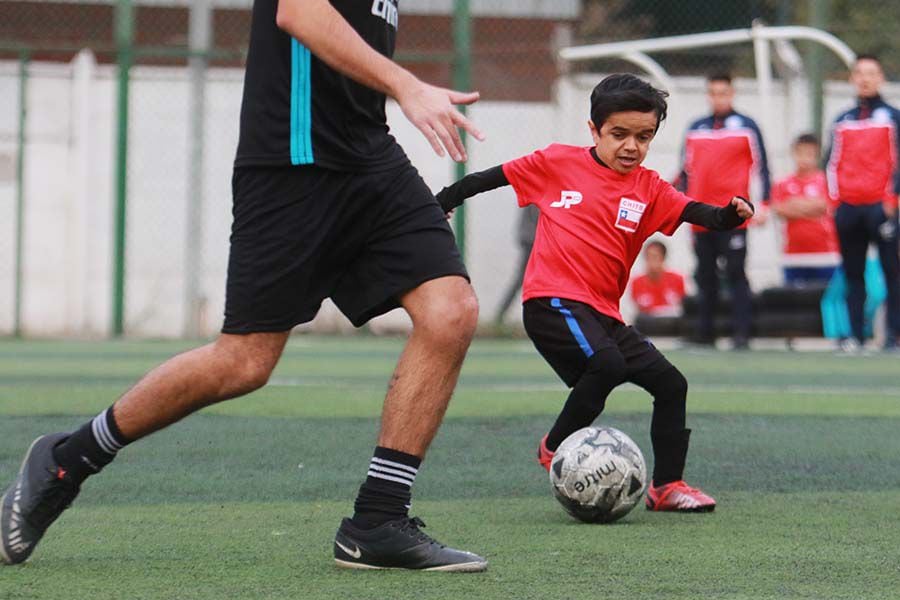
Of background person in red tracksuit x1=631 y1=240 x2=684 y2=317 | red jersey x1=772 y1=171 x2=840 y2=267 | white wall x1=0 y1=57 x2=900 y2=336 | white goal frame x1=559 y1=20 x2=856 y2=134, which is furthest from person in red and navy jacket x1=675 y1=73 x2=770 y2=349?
white wall x1=0 y1=57 x2=900 y2=336

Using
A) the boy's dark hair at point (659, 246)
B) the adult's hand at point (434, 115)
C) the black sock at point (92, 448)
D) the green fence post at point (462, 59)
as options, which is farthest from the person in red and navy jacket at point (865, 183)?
the black sock at point (92, 448)

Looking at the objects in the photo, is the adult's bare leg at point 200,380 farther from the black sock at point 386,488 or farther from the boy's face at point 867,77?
the boy's face at point 867,77

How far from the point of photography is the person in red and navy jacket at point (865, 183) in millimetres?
13633

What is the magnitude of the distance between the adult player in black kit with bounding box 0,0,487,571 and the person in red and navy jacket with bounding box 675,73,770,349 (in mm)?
9237

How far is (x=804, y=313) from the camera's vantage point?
1545 centimetres

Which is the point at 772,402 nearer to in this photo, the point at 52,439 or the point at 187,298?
the point at 52,439

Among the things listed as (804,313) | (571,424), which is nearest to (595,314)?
(571,424)

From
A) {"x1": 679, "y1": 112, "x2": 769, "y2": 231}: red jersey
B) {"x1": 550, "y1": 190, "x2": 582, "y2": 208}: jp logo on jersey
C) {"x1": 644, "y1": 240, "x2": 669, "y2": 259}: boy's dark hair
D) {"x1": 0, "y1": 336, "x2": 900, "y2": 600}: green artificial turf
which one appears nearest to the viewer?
{"x1": 0, "y1": 336, "x2": 900, "y2": 600}: green artificial turf

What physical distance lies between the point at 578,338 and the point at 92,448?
1953mm

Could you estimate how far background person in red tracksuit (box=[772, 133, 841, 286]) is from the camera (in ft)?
50.3

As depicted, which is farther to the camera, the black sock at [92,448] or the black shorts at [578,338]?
the black shorts at [578,338]

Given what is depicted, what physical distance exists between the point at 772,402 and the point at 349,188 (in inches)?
202

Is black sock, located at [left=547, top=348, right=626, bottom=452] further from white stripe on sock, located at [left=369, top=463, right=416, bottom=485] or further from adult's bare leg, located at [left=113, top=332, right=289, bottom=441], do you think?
adult's bare leg, located at [left=113, top=332, right=289, bottom=441]

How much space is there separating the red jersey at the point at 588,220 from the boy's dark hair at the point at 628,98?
31cm
